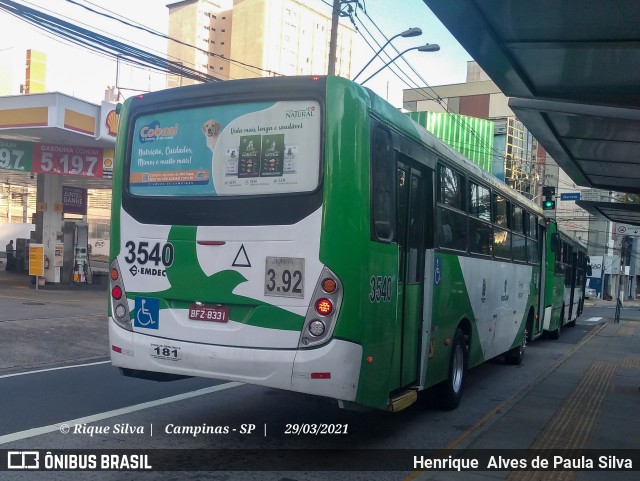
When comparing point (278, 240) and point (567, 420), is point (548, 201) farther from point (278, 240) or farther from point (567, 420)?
point (278, 240)

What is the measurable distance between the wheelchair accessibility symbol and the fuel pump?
19.9 m

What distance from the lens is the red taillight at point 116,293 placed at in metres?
6.97

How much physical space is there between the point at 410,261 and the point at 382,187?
1150 millimetres

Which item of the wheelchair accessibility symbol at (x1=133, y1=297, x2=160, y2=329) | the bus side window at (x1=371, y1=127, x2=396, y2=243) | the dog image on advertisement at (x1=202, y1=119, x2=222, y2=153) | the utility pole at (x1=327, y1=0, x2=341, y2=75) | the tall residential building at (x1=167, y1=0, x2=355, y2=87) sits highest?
the tall residential building at (x1=167, y1=0, x2=355, y2=87)

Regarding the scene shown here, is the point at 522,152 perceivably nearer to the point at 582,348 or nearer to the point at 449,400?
the point at 582,348

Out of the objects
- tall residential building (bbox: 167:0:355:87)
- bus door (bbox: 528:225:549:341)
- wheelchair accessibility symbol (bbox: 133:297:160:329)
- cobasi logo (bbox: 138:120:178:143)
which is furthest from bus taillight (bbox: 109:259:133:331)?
tall residential building (bbox: 167:0:355:87)

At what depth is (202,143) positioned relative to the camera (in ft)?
21.8

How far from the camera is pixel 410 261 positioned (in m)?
7.30

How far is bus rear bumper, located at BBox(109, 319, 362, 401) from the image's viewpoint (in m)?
5.83

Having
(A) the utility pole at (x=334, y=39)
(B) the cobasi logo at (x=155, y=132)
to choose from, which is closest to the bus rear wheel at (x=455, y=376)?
(B) the cobasi logo at (x=155, y=132)

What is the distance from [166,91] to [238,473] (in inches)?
149

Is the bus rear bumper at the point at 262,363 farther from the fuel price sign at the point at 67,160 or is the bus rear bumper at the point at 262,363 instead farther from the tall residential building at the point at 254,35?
the tall residential building at the point at 254,35

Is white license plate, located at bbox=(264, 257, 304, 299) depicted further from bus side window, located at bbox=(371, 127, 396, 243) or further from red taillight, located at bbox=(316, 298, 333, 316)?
bus side window, located at bbox=(371, 127, 396, 243)

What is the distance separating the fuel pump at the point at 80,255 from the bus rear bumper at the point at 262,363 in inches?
790
